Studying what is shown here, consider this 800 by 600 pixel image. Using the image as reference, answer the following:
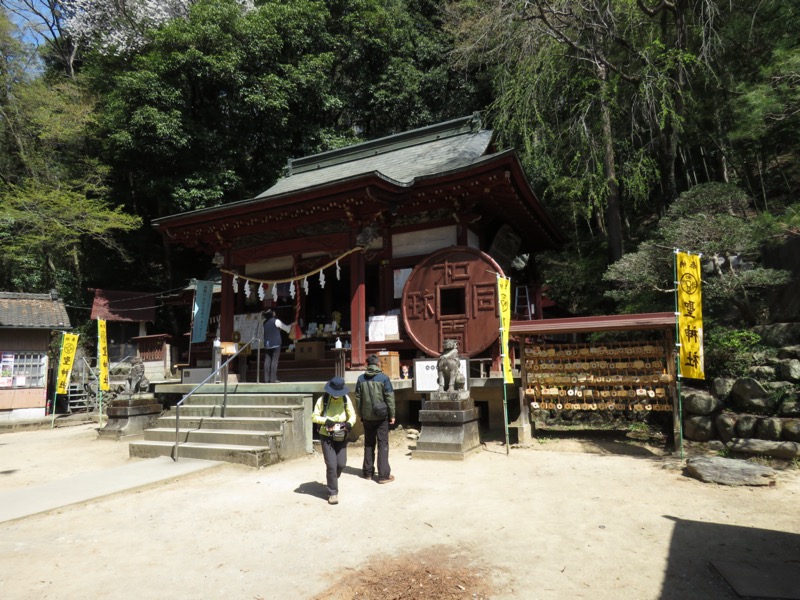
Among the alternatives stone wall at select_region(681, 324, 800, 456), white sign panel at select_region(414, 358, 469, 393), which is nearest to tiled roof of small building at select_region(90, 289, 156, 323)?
white sign panel at select_region(414, 358, 469, 393)

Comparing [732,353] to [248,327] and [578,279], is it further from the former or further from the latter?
[248,327]

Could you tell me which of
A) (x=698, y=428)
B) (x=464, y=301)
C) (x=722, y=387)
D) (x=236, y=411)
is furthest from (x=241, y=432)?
(x=722, y=387)

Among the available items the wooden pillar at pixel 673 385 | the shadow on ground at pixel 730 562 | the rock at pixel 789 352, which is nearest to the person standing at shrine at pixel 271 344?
the wooden pillar at pixel 673 385

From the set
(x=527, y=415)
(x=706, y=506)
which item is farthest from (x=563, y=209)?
(x=706, y=506)

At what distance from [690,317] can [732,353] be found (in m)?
1.69

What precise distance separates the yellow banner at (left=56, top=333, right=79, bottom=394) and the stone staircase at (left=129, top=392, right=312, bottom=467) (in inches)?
304

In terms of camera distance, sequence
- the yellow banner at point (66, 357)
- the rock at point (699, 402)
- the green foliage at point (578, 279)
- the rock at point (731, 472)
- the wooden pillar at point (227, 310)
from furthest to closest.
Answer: the yellow banner at point (66, 357) → the green foliage at point (578, 279) → the wooden pillar at point (227, 310) → the rock at point (699, 402) → the rock at point (731, 472)

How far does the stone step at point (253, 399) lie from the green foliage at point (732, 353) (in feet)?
22.4

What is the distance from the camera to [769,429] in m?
7.23

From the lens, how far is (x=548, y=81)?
11.9 m

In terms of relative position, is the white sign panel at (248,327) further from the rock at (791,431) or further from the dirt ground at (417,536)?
the rock at (791,431)

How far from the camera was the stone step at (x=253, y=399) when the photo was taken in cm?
891

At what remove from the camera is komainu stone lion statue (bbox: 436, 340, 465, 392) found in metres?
8.07

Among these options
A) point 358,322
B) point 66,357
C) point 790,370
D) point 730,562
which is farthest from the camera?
point 66,357
